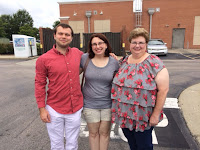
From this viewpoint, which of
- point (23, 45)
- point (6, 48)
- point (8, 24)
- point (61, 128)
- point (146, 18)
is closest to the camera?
point (61, 128)

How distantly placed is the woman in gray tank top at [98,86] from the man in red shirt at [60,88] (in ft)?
0.45

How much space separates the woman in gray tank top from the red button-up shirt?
16 centimetres

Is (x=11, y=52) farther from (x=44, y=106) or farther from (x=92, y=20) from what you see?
(x=44, y=106)

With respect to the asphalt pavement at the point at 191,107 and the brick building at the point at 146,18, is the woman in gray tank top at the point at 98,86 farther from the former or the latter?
the brick building at the point at 146,18

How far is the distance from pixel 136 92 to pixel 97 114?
66cm

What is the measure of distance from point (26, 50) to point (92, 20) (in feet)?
33.4

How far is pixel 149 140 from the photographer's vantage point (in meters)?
2.04

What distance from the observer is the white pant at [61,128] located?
2076 millimetres

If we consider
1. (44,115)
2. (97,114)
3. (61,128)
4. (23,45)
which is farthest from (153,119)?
(23,45)

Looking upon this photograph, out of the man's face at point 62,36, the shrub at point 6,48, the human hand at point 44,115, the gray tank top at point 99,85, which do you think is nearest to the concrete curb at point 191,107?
the gray tank top at point 99,85

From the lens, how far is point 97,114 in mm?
2227

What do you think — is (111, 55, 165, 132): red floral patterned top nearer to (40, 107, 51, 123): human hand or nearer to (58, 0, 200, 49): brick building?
(40, 107, 51, 123): human hand

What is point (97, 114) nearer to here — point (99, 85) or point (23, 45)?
point (99, 85)

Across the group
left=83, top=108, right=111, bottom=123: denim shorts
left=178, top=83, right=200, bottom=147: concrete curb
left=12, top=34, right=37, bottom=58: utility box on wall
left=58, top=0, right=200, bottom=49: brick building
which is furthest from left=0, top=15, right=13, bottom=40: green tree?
left=83, top=108, right=111, bottom=123: denim shorts
